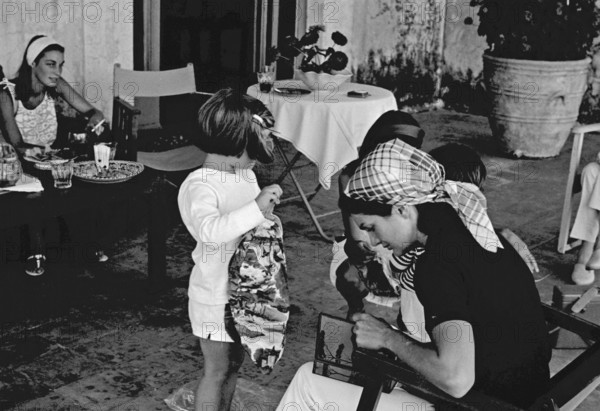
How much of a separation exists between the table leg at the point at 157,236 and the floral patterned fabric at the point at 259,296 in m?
1.38

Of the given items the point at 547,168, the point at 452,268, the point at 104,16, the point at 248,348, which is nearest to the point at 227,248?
the point at 248,348

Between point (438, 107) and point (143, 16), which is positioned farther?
point (438, 107)

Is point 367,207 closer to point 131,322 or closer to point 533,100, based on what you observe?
point 131,322

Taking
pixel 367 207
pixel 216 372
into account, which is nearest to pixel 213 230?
pixel 216 372

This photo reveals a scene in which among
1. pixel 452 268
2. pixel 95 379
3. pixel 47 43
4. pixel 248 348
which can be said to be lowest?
pixel 95 379

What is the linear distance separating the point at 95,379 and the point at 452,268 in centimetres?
188

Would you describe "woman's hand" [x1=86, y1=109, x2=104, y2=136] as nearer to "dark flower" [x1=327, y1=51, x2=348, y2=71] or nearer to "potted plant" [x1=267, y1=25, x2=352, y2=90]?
"potted plant" [x1=267, y1=25, x2=352, y2=90]

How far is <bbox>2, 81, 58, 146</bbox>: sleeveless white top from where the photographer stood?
14.8 ft

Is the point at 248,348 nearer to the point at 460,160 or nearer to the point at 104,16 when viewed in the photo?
the point at 460,160

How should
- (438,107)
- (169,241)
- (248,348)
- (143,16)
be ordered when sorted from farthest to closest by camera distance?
(438,107), (143,16), (169,241), (248,348)

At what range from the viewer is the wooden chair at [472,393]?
1.78 m

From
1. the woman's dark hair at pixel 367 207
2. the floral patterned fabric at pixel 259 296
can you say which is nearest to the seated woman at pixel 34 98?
the floral patterned fabric at pixel 259 296

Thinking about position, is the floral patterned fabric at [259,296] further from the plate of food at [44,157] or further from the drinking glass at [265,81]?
the drinking glass at [265,81]

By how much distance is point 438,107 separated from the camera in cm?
962
